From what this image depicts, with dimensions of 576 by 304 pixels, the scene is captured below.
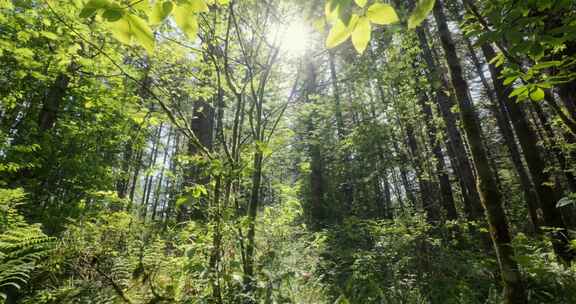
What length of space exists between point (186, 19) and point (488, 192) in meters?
2.22

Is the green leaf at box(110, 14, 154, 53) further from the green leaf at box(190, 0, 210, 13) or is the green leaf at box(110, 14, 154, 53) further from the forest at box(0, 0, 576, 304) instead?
the green leaf at box(190, 0, 210, 13)

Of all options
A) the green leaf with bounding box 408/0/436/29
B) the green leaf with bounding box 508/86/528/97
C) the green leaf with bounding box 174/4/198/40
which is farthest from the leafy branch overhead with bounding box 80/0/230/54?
the green leaf with bounding box 508/86/528/97

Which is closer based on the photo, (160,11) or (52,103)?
(160,11)

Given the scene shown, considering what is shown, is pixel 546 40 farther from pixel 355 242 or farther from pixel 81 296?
pixel 355 242

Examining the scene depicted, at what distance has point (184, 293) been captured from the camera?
310 cm

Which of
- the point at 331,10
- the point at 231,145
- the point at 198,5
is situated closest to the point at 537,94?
the point at 331,10

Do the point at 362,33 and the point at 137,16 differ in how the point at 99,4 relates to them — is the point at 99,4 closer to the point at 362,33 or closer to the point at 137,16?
the point at 137,16

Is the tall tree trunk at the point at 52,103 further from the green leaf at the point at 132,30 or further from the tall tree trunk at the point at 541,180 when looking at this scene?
the tall tree trunk at the point at 541,180

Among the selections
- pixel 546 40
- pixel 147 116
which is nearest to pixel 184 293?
pixel 147 116

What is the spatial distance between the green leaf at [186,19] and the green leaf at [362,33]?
0.47 metres

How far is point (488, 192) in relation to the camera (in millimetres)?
1971

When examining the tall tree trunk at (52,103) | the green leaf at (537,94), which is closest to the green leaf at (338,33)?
the green leaf at (537,94)

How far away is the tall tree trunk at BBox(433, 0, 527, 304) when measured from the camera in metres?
1.77

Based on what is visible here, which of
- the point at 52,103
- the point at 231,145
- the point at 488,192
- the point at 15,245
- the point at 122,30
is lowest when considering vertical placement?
the point at 15,245
